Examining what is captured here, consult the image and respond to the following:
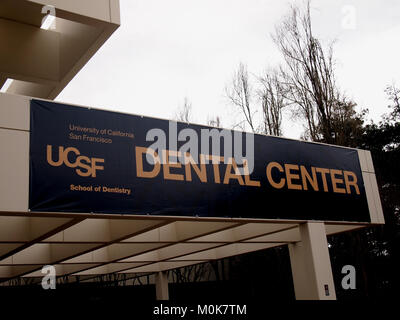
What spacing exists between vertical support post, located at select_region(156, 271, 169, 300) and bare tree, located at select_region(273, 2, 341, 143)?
880cm

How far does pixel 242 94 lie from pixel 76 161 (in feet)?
58.6

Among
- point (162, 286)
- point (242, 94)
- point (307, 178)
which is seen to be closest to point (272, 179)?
point (307, 178)

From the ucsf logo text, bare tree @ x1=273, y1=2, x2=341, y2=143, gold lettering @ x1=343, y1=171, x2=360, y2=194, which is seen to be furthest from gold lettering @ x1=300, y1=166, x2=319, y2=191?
Answer: bare tree @ x1=273, y1=2, x2=341, y2=143

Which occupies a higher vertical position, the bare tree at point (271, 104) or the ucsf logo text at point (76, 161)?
the bare tree at point (271, 104)

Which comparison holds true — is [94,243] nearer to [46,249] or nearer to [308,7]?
[46,249]

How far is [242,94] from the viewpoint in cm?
2469

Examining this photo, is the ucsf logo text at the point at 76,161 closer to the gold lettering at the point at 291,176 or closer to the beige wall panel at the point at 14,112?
the beige wall panel at the point at 14,112

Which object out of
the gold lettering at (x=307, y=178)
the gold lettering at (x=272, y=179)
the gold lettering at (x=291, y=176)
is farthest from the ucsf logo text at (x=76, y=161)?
the gold lettering at (x=307, y=178)

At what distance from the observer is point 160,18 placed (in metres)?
16.6

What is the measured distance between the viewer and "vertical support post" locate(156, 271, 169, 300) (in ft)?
60.0

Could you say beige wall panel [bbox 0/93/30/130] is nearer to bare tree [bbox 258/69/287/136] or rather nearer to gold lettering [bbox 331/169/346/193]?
gold lettering [bbox 331/169/346/193]

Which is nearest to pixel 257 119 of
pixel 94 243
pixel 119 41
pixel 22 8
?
pixel 119 41

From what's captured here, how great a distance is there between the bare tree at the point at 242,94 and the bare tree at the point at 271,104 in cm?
97

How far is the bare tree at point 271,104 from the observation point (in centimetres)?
2272
